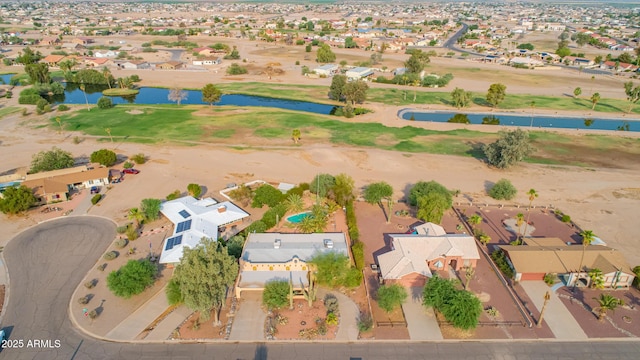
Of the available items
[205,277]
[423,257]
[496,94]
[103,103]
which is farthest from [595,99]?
[103,103]

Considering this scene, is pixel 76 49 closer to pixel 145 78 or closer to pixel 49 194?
pixel 145 78

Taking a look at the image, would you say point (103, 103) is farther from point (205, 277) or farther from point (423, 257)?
point (423, 257)

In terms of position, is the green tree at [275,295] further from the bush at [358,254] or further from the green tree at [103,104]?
the green tree at [103,104]

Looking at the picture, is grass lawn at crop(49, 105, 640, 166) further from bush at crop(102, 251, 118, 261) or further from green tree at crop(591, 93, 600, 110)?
bush at crop(102, 251, 118, 261)

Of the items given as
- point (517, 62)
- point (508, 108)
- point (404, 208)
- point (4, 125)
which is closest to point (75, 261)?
point (404, 208)

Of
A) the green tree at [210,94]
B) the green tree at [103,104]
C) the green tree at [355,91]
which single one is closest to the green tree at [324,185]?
the green tree at [355,91]
